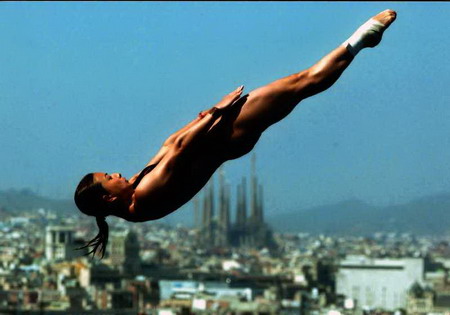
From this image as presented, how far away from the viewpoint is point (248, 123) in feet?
11.9

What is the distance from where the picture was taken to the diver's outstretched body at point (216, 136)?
3605mm

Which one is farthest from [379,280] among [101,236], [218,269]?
[101,236]

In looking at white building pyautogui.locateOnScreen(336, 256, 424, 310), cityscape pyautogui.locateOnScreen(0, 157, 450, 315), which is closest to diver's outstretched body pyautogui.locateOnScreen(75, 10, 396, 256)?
cityscape pyautogui.locateOnScreen(0, 157, 450, 315)

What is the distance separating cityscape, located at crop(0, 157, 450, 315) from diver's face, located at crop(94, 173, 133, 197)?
3978 centimetres

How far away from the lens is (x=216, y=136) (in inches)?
143

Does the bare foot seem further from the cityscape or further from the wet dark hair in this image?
the cityscape

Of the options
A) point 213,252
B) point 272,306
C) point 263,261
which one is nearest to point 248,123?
point 272,306

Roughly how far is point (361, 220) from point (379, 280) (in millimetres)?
28636

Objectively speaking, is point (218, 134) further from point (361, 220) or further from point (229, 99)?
point (361, 220)

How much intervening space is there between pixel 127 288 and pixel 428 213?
2566 cm

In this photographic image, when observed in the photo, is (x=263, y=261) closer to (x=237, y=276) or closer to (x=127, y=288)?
(x=237, y=276)

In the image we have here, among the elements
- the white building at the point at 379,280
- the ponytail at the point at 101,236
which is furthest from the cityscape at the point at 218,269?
the ponytail at the point at 101,236

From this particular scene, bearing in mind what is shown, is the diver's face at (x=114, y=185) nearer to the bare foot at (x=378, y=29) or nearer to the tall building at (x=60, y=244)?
the bare foot at (x=378, y=29)

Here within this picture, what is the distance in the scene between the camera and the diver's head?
12.0 feet
